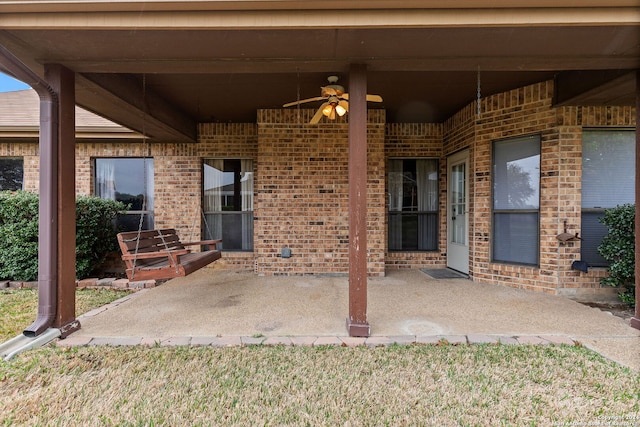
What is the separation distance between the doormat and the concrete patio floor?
43cm

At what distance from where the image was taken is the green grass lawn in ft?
6.00

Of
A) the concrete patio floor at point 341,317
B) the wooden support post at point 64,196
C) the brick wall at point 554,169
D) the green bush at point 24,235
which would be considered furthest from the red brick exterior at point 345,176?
the wooden support post at point 64,196

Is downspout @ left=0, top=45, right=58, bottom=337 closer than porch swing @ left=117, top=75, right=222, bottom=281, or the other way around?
downspout @ left=0, top=45, right=58, bottom=337

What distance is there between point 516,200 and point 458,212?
1140mm

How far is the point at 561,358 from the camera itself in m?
2.46

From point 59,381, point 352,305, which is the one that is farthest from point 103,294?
point 352,305

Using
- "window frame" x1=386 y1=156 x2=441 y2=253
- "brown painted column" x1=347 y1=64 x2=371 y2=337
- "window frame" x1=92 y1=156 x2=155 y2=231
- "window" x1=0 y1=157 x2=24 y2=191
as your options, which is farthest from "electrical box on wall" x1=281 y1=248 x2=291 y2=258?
"window" x1=0 y1=157 x2=24 y2=191

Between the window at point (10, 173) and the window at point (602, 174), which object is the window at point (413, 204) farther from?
the window at point (10, 173)

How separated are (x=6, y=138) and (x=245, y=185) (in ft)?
15.0

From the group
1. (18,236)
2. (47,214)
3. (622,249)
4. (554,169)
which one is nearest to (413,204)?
(554,169)

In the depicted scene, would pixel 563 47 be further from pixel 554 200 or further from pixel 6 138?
pixel 6 138

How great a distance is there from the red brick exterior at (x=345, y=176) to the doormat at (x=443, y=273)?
0.65 feet

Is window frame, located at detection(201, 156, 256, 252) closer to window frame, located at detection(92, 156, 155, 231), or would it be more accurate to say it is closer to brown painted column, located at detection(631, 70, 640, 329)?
window frame, located at detection(92, 156, 155, 231)

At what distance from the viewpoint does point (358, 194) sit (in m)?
2.89
